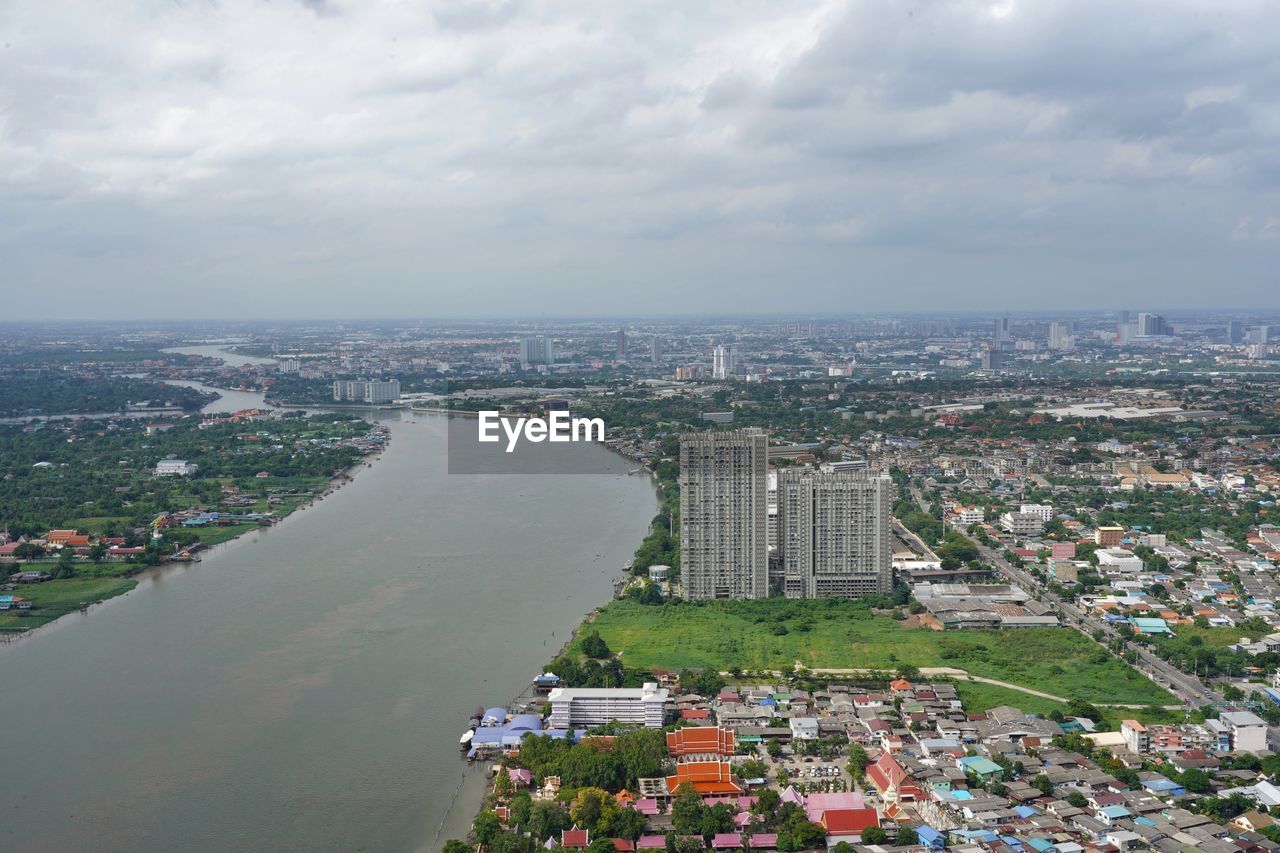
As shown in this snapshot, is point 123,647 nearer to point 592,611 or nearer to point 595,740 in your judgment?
point 592,611

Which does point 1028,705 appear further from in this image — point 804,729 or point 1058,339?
point 1058,339

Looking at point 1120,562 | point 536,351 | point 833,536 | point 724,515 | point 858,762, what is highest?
point 536,351

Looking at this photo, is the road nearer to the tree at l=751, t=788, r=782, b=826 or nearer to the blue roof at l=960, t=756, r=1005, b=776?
the blue roof at l=960, t=756, r=1005, b=776

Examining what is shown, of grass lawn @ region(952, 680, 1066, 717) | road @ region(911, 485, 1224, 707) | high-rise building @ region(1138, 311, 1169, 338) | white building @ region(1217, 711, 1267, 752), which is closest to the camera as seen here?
white building @ region(1217, 711, 1267, 752)

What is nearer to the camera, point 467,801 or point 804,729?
point 467,801

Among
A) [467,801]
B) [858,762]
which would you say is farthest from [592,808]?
[858,762]

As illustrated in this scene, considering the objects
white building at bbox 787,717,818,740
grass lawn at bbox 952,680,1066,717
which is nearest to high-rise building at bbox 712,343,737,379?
grass lawn at bbox 952,680,1066,717

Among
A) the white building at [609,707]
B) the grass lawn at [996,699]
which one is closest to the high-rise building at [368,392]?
the white building at [609,707]

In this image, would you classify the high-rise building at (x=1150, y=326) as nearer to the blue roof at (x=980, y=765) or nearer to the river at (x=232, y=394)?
the river at (x=232, y=394)
